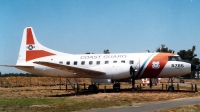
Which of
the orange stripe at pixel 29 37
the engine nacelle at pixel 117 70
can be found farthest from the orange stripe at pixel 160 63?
the orange stripe at pixel 29 37

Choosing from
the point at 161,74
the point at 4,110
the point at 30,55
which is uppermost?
the point at 30,55

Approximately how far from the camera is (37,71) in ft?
111

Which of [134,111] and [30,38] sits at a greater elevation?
[30,38]

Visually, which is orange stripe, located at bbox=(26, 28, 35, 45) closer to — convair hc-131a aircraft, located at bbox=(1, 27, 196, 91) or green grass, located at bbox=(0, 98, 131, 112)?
convair hc-131a aircraft, located at bbox=(1, 27, 196, 91)

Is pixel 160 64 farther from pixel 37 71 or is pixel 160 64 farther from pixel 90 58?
pixel 37 71

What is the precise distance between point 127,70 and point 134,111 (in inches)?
544

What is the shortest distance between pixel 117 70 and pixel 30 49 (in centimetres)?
1201

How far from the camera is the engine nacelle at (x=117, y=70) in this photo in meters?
28.4

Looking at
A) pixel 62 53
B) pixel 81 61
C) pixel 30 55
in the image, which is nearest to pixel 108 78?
pixel 81 61

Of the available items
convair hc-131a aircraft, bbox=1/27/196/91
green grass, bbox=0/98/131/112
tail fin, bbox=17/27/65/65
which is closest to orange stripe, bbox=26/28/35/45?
tail fin, bbox=17/27/65/65

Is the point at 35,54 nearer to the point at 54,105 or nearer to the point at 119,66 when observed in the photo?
the point at 119,66

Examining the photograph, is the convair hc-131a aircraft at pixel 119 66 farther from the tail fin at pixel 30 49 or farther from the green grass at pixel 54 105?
the green grass at pixel 54 105

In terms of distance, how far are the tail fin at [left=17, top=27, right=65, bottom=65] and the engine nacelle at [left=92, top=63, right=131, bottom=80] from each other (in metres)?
8.77

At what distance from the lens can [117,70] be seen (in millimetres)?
28703
